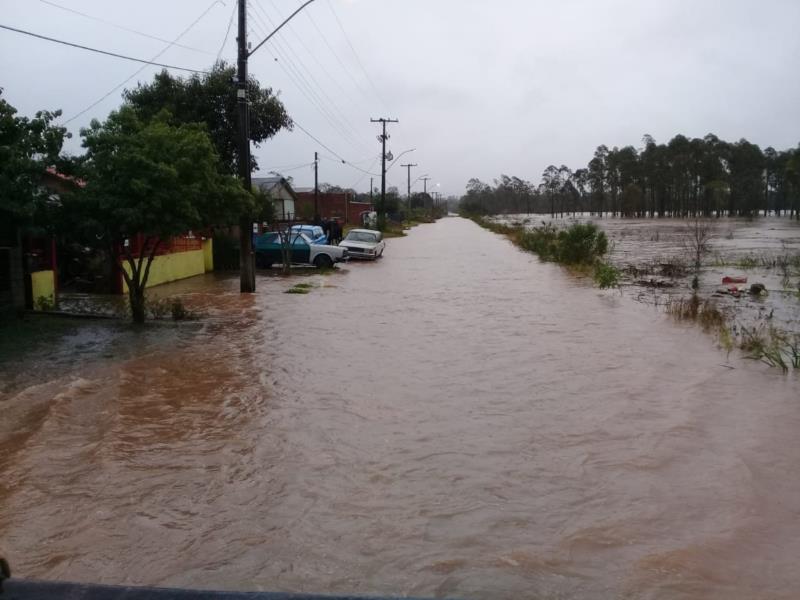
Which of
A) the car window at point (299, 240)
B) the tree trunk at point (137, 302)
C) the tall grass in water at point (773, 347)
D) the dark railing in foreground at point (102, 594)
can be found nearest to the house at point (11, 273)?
the tree trunk at point (137, 302)

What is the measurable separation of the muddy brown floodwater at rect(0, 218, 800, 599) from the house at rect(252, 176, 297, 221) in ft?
143

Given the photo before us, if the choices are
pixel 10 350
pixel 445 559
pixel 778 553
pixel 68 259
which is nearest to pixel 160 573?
pixel 445 559

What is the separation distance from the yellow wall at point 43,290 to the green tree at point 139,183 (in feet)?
5.95

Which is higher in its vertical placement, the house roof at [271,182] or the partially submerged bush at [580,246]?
the house roof at [271,182]

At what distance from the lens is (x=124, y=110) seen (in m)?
13.3

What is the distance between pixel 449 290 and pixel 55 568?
716 inches

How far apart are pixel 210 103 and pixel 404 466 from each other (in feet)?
84.8

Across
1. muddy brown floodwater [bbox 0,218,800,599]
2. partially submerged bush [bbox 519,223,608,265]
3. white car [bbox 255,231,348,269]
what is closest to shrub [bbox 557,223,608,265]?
partially submerged bush [bbox 519,223,608,265]

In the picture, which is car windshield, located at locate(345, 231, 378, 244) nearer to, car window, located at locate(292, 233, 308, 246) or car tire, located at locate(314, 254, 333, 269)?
car window, located at locate(292, 233, 308, 246)

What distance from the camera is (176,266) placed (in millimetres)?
23781

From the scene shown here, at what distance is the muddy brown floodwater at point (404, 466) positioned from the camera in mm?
4840

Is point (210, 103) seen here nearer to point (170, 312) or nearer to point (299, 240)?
point (299, 240)

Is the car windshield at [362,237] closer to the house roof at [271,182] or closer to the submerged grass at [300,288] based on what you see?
the submerged grass at [300,288]

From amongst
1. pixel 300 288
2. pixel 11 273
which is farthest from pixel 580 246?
pixel 11 273
